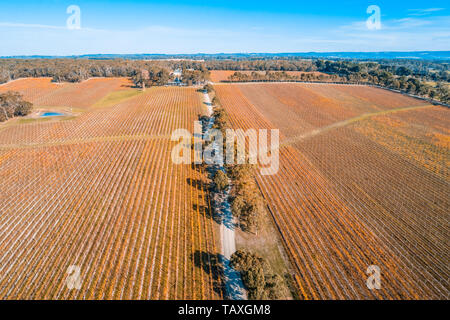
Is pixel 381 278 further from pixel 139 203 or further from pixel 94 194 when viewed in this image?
pixel 94 194

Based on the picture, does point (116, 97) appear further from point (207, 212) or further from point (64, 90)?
point (207, 212)

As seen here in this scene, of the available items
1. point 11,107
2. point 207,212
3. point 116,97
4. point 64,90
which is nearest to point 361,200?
point 207,212

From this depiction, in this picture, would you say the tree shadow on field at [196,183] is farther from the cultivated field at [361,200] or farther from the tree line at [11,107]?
the tree line at [11,107]

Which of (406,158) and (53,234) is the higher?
(406,158)
